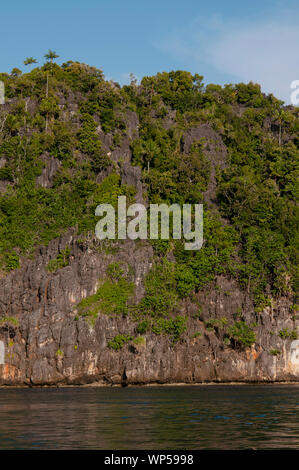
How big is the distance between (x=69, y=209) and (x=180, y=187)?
63.2ft

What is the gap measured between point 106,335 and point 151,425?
47977 millimetres

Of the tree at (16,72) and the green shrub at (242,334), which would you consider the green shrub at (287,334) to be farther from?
the tree at (16,72)

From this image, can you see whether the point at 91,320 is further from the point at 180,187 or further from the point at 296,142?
the point at 296,142

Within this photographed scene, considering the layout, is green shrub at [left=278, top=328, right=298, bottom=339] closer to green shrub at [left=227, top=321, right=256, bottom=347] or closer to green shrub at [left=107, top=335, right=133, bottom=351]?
green shrub at [left=227, top=321, right=256, bottom=347]

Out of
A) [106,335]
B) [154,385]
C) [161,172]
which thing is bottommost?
[154,385]

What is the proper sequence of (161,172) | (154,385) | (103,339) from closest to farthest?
(154,385) < (103,339) < (161,172)

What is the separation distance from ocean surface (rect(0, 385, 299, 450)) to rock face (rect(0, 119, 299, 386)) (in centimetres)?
2889

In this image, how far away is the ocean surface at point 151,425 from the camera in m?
24.5

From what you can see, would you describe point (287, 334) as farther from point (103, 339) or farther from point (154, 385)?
point (103, 339)

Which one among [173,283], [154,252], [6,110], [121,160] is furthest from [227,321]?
[6,110]

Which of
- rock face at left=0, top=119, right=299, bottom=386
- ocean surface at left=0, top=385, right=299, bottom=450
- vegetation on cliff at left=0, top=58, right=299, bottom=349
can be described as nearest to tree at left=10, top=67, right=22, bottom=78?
vegetation on cliff at left=0, top=58, right=299, bottom=349

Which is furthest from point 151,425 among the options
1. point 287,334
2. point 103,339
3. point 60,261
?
point 60,261

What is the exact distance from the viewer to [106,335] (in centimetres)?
7856
